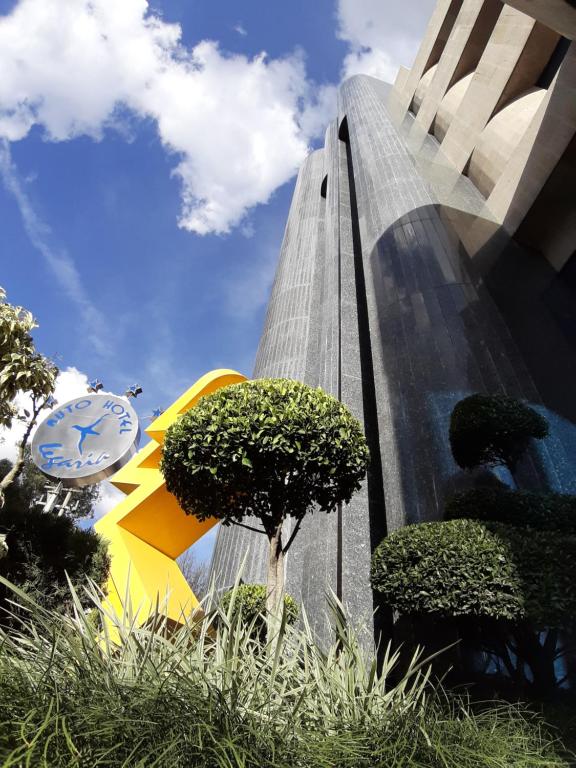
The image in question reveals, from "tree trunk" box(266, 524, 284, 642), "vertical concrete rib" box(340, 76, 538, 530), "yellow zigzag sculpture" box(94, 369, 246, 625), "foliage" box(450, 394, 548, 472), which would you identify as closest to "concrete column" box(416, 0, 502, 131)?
"vertical concrete rib" box(340, 76, 538, 530)

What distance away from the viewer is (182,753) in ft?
7.49

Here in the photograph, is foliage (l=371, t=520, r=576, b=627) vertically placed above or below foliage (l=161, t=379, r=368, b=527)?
below

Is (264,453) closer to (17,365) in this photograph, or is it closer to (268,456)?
(268,456)

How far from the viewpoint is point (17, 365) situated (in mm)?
12703

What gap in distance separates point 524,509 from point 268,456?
4.21 meters

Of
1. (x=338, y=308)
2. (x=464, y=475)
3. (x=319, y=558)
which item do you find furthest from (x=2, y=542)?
(x=338, y=308)

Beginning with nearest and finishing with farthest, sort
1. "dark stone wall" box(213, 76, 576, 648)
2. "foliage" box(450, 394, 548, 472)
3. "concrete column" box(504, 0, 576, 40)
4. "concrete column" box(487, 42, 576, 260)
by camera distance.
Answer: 1. "concrete column" box(504, 0, 576, 40)
2. "foliage" box(450, 394, 548, 472)
3. "dark stone wall" box(213, 76, 576, 648)
4. "concrete column" box(487, 42, 576, 260)

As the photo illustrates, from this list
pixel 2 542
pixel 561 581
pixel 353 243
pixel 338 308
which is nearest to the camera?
pixel 561 581

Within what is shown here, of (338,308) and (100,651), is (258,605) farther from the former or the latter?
(338,308)

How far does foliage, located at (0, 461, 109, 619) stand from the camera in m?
11.0

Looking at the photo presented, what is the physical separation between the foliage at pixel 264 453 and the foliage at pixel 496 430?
2.99 metres

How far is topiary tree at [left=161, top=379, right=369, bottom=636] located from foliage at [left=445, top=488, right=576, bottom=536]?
93.3 inches

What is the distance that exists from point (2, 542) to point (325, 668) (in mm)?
8238

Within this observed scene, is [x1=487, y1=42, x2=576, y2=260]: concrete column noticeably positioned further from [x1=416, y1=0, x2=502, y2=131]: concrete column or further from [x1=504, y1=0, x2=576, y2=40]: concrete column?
[x1=416, y1=0, x2=502, y2=131]: concrete column
